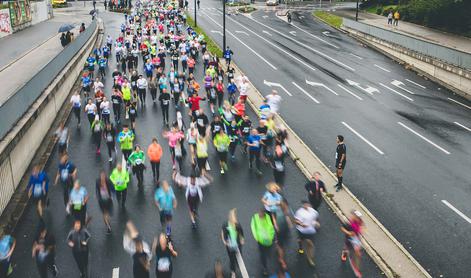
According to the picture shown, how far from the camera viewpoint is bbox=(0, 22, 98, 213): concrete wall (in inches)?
531

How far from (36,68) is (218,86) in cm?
1122

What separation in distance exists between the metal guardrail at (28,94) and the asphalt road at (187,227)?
2097mm

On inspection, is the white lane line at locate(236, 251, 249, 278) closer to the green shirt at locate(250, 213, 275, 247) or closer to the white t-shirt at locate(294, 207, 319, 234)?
the green shirt at locate(250, 213, 275, 247)

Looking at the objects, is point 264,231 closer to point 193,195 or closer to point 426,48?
point 193,195

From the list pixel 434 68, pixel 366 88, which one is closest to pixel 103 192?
pixel 366 88

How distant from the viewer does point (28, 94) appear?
17422 millimetres

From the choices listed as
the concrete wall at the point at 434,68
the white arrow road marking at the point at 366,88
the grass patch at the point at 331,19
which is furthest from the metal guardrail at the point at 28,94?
the grass patch at the point at 331,19

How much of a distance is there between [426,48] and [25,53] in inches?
1043

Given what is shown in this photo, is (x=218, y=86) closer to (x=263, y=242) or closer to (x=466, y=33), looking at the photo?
(x=263, y=242)

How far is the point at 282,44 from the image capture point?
42938 mm

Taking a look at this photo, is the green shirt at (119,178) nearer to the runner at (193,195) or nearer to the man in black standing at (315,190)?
the runner at (193,195)

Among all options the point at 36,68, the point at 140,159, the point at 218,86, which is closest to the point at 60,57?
the point at 36,68

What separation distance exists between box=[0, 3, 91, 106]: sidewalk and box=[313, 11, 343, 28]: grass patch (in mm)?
27503

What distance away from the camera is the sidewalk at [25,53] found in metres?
23.7
